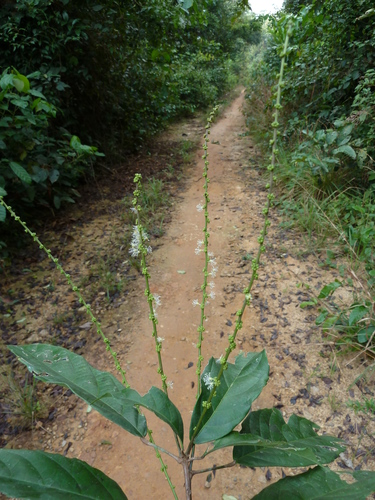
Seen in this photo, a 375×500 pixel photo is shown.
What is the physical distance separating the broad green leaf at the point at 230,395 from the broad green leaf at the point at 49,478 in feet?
0.86

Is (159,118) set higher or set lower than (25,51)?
lower

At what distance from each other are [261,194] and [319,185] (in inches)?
36.7

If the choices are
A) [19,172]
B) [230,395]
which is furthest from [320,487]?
[19,172]

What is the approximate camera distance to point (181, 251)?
3621 millimetres

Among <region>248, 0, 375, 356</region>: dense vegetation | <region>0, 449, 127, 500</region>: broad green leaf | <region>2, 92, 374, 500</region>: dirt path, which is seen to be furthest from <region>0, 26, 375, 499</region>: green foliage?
<region>248, 0, 375, 356</region>: dense vegetation

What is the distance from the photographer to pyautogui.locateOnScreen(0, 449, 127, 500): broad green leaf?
2.02 ft

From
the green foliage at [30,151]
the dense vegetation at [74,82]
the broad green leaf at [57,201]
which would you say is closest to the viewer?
the green foliage at [30,151]

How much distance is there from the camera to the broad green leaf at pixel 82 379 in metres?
0.79

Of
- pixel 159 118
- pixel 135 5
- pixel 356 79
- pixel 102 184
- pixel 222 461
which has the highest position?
pixel 135 5

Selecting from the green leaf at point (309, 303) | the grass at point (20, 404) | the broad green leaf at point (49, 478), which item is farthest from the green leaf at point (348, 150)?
the grass at point (20, 404)

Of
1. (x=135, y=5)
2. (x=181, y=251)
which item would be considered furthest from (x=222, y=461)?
(x=135, y=5)

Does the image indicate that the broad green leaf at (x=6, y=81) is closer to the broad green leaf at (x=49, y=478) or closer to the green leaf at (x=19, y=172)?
the green leaf at (x=19, y=172)

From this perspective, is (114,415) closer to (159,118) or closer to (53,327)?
(53,327)

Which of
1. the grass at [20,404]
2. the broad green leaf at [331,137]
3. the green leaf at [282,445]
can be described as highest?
the broad green leaf at [331,137]
